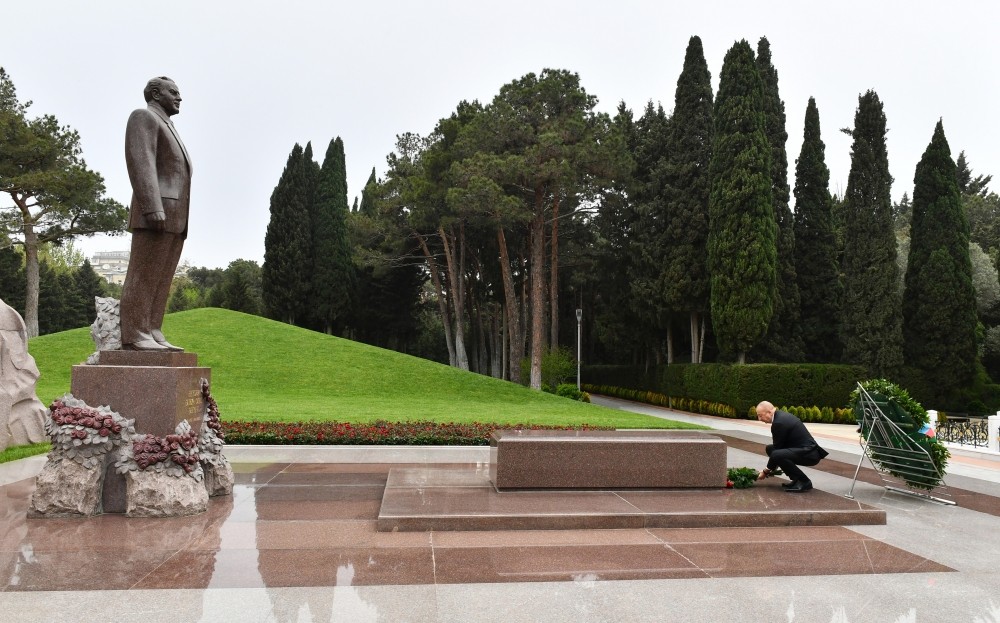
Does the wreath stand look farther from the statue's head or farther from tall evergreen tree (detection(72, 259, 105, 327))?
tall evergreen tree (detection(72, 259, 105, 327))

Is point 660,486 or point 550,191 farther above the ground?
point 550,191

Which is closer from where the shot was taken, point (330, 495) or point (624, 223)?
point (330, 495)

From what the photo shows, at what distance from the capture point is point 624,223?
111ft

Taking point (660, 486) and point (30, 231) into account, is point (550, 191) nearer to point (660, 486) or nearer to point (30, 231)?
point (660, 486)

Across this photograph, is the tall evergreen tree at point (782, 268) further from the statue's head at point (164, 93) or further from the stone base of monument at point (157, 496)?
the stone base of monument at point (157, 496)

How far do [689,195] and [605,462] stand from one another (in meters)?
23.6

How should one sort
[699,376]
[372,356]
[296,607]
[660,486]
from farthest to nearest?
[372,356]
[699,376]
[660,486]
[296,607]

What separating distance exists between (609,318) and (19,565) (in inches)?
1283

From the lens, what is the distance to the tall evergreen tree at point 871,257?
85.0 feet

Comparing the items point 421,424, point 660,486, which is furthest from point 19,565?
point 421,424

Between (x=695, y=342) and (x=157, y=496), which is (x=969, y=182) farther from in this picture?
(x=157, y=496)

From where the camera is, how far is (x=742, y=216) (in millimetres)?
25531

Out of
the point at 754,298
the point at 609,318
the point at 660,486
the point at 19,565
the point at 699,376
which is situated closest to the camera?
the point at 19,565

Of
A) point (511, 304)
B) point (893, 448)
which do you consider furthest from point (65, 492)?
point (511, 304)
